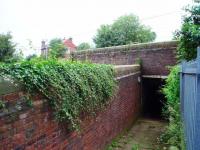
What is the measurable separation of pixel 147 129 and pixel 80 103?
638cm

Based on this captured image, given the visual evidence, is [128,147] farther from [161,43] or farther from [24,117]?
[161,43]

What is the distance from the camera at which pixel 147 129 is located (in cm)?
1017

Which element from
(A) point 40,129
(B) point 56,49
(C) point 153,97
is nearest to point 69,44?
(C) point 153,97

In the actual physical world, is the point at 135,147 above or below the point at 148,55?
below

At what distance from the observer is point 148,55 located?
531 inches

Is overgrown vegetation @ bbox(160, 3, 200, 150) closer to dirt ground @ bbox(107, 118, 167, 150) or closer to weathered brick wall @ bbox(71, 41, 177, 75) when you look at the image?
dirt ground @ bbox(107, 118, 167, 150)

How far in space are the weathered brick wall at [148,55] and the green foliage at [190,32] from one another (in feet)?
13.3

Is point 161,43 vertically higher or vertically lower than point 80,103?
higher

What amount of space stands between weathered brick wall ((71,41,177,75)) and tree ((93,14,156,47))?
13.6 m

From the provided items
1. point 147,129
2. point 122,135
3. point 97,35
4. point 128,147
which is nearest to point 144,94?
point 147,129

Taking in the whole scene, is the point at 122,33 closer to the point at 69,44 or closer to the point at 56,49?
the point at 69,44

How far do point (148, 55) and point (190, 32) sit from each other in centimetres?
560

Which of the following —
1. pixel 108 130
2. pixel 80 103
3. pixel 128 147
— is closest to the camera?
pixel 80 103

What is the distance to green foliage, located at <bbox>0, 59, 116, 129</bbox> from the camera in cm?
310
